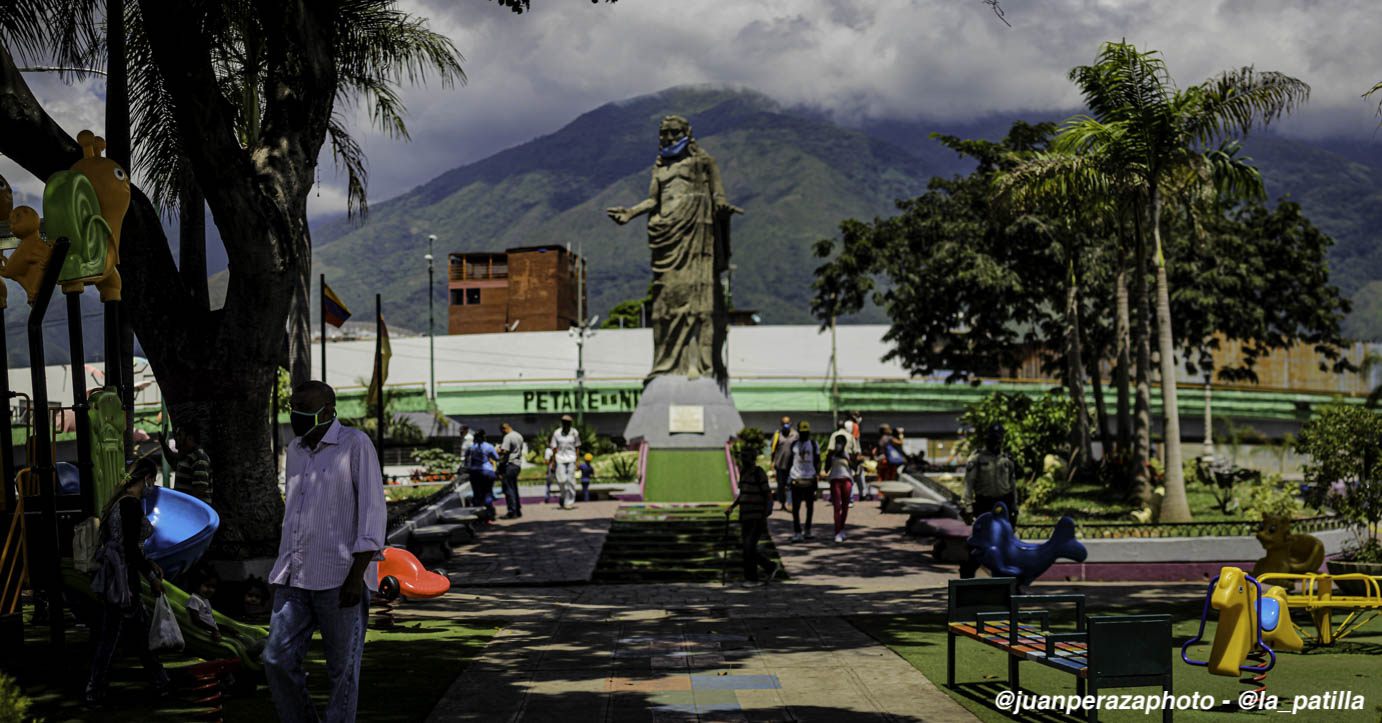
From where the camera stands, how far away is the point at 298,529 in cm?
546

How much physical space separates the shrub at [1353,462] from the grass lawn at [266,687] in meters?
9.02

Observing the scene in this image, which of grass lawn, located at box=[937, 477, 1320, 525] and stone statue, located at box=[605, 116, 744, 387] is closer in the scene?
grass lawn, located at box=[937, 477, 1320, 525]

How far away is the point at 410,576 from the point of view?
6711mm

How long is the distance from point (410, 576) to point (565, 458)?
14.1 metres

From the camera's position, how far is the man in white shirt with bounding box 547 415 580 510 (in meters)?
20.7

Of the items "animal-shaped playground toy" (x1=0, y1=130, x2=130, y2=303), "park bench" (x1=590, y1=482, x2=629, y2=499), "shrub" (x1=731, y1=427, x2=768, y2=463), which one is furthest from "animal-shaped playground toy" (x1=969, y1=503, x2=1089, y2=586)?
"shrub" (x1=731, y1=427, x2=768, y2=463)

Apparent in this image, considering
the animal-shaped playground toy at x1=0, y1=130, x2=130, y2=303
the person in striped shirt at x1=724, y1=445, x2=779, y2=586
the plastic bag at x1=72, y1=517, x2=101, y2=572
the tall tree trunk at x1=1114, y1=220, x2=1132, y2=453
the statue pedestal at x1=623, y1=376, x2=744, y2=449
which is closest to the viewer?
the plastic bag at x1=72, y1=517, x2=101, y2=572

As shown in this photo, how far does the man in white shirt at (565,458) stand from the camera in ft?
67.8

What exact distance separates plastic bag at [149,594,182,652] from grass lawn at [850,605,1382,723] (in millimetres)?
4626

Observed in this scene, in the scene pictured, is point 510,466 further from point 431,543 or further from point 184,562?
point 184,562

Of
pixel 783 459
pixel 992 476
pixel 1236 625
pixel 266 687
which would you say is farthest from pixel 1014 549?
pixel 783 459

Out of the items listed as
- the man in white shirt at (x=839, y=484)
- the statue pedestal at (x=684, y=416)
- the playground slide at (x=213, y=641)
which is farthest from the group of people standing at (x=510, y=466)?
the playground slide at (x=213, y=641)

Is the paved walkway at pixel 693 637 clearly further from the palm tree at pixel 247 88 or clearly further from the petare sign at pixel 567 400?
the petare sign at pixel 567 400

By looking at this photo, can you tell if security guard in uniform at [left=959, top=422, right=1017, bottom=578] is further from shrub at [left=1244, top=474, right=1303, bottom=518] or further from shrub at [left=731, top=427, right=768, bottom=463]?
shrub at [left=731, top=427, right=768, bottom=463]
